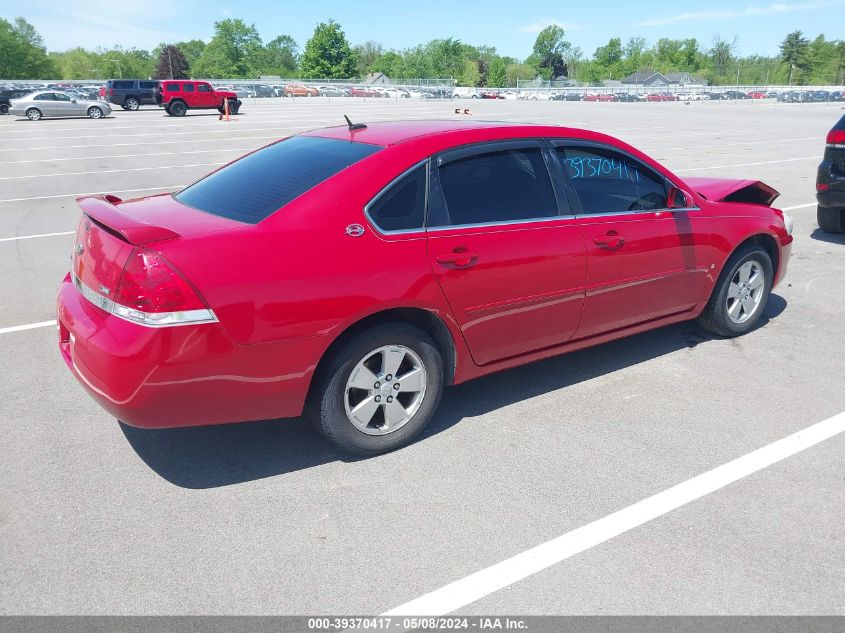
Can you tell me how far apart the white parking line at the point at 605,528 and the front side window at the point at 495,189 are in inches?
65.3

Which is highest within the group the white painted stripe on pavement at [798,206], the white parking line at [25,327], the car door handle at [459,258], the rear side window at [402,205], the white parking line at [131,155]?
the rear side window at [402,205]

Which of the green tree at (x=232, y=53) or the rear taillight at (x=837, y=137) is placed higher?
the green tree at (x=232, y=53)

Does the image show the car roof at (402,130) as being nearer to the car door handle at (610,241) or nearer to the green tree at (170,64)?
the car door handle at (610,241)

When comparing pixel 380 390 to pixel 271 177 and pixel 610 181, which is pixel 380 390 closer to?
pixel 271 177

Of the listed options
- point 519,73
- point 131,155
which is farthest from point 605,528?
point 519,73

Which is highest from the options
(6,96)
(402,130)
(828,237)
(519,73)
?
(519,73)

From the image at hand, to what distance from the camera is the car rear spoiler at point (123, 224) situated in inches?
126

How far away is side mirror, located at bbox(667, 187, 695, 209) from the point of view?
4.86m

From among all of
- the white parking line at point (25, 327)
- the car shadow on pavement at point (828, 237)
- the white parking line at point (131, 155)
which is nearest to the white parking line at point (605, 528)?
the white parking line at point (25, 327)

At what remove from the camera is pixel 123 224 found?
3.42 m

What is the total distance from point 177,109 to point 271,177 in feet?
120

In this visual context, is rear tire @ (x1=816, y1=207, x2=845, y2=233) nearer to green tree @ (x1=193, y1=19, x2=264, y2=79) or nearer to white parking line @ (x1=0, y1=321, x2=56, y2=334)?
white parking line @ (x1=0, y1=321, x2=56, y2=334)

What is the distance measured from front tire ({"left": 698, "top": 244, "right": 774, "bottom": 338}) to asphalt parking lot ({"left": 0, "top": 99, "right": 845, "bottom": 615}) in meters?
0.15

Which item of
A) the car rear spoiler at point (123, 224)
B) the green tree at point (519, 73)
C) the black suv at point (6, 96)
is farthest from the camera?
the green tree at point (519, 73)
